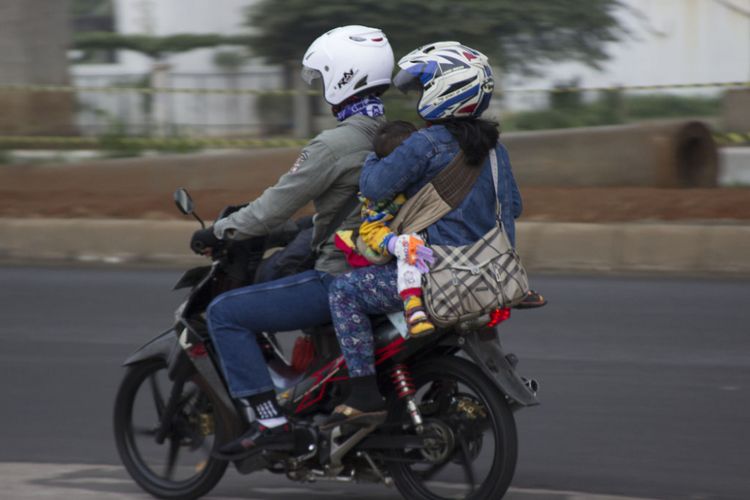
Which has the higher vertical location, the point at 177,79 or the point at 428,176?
the point at 428,176

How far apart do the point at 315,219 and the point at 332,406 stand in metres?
0.70

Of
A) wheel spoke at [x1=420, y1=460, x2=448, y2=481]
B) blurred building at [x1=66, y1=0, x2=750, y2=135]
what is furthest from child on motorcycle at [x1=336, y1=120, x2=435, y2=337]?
blurred building at [x1=66, y1=0, x2=750, y2=135]

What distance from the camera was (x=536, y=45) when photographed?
25156 millimetres

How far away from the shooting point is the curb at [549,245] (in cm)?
1060

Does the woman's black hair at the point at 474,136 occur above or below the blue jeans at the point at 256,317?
above

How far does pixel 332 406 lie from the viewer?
4.73 m

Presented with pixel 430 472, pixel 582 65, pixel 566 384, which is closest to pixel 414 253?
pixel 430 472

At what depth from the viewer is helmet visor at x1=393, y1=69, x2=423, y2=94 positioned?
4.40 m

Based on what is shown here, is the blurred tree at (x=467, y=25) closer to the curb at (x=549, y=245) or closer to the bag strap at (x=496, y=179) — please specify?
the curb at (x=549, y=245)

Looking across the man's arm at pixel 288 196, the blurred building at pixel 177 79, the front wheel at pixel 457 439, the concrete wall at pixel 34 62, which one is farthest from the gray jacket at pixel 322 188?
the concrete wall at pixel 34 62

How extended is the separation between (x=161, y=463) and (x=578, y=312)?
4.39 metres

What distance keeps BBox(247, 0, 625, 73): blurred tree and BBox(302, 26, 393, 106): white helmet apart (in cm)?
1863

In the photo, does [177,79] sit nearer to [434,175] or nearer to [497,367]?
[434,175]

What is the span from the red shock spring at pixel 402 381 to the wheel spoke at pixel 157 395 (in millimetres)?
1087
